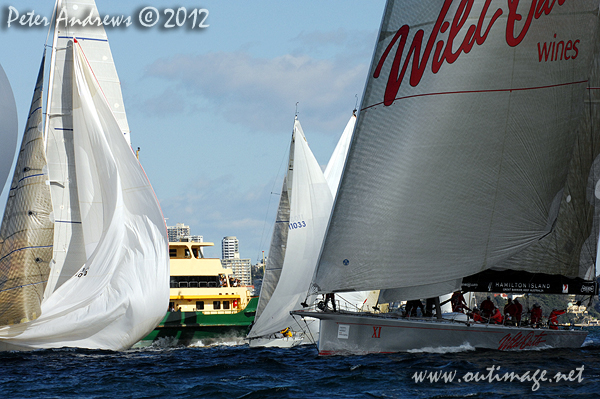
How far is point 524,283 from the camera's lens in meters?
21.1

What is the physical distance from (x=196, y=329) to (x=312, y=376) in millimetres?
16155

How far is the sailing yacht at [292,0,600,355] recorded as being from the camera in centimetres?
1722

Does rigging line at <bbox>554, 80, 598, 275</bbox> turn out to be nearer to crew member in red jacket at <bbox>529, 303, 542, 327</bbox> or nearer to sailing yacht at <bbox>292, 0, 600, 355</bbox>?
crew member in red jacket at <bbox>529, 303, 542, 327</bbox>

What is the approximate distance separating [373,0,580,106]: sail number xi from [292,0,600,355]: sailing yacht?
3 cm

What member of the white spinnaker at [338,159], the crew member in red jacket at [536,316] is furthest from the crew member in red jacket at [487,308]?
the white spinnaker at [338,159]

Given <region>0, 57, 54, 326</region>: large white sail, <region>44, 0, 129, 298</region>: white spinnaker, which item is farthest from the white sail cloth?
<region>0, 57, 54, 326</region>: large white sail

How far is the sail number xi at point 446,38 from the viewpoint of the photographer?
1745 cm

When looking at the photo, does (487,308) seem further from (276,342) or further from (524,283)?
(276,342)

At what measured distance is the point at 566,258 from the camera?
69.8ft

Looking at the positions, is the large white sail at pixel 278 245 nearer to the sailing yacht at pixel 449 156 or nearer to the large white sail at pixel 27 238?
the sailing yacht at pixel 449 156

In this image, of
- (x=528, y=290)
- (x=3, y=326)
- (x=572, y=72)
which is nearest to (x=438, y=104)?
(x=572, y=72)

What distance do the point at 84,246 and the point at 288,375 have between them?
323 inches

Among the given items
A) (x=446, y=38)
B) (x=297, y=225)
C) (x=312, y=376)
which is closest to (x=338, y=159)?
(x=297, y=225)

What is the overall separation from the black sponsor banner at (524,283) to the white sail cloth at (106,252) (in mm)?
8767
